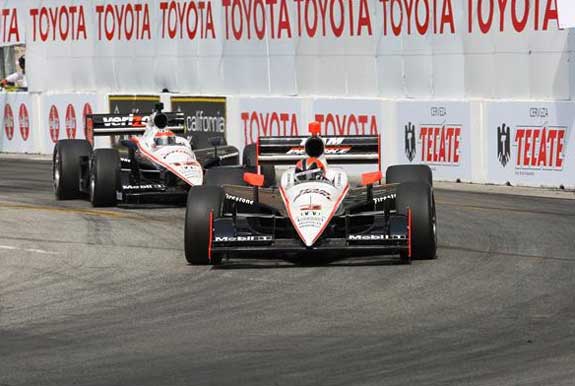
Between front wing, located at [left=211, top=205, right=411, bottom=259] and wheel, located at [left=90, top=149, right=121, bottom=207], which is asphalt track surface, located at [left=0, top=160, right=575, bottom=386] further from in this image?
wheel, located at [left=90, top=149, right=121, bottom=207]

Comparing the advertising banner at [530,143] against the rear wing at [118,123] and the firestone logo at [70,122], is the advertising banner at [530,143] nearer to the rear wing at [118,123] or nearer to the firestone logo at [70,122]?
the rear wing at [118,123]

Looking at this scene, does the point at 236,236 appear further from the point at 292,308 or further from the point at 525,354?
the point at 525,354

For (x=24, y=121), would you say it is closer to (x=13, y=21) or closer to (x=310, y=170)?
(x=13, y=21)

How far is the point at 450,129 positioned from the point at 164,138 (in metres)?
4.90

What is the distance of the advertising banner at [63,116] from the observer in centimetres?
3209

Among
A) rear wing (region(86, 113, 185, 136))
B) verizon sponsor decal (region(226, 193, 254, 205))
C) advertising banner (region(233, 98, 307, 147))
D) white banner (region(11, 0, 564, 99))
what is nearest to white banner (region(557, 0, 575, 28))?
white banner (region(11, 0, 564, 99))

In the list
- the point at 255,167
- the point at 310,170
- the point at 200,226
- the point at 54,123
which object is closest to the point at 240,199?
the point at 310,170

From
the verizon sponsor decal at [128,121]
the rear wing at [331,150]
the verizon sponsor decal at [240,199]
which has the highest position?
the verizon sponsor decal at [128,121]

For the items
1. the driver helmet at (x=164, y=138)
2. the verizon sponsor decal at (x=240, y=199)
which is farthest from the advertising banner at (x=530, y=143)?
the verizon sponsor decal at (x=240, y=199)

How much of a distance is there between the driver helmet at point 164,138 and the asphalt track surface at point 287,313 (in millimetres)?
3238

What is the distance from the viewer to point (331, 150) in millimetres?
15648

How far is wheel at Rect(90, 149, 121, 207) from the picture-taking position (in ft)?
64.6

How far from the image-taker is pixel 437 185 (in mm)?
22703

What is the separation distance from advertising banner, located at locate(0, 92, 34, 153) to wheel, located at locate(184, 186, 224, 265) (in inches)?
785
